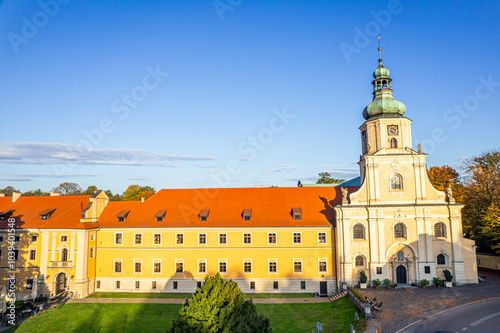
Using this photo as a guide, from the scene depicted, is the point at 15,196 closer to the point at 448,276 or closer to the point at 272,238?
the point at 272,238

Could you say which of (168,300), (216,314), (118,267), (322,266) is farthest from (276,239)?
(216,314)

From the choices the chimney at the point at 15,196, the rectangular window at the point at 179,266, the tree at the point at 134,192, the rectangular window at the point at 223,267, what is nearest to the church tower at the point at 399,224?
the rectangular window at the point at 223,267

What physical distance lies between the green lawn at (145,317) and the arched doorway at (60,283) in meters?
7.16

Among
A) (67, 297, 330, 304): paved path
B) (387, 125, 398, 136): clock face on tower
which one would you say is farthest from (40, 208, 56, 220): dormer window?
(387, 125, 398, 136): clock face on tower

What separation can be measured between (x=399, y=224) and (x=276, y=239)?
45.6 feet

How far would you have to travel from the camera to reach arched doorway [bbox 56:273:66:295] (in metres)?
39.5

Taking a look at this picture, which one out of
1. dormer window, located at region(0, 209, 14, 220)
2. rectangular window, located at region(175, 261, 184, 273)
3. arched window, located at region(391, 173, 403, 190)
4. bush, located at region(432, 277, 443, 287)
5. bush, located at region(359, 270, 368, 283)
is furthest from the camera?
dormer window, located at region(0, 209, 14, 220)

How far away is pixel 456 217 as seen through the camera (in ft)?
122

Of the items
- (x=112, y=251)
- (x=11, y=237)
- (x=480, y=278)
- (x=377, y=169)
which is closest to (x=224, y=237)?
(x=112, y=251)

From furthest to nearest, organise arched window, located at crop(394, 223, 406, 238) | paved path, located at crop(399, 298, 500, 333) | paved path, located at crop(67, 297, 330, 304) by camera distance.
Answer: arched window, located at crop(394, 223, 406, 238), paved path, located at crop(67, 297, 330, 304), paved path, located at crop(399, 298, 500, 333)

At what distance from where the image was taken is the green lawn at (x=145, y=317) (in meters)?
28.4

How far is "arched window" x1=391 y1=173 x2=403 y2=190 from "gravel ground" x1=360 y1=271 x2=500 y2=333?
10958mm

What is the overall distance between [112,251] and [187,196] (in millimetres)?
11185

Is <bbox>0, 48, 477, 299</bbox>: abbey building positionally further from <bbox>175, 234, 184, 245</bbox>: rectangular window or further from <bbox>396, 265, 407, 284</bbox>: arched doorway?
<bbox>175, 234, 184, 245</bbox>: rectangular window
